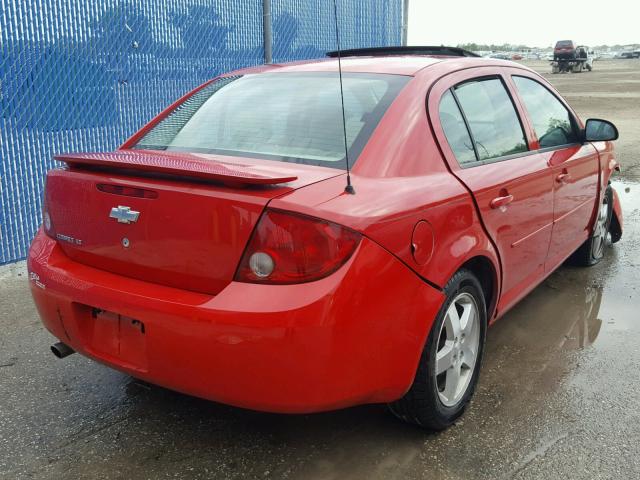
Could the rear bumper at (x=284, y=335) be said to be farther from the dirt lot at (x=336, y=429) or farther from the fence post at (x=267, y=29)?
the fence post at (x=267, y=29)

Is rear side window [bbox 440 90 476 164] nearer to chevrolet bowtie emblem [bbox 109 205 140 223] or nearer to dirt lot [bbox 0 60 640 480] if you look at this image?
dirt lot [bbox 0 60 640 480]

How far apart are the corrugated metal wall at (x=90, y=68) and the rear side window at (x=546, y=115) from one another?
3902 mm

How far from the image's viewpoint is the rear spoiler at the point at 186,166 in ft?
7.27

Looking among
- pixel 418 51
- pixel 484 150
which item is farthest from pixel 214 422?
pixel 418 51

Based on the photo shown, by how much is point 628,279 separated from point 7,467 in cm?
434

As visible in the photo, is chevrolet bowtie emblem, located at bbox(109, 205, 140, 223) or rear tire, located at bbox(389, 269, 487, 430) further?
rear tire, located at bbox(389, 269, 487, 430)

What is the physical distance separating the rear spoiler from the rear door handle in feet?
3.56

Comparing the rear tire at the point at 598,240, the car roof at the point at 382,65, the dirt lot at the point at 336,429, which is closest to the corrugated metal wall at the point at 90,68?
the dirt lot at the point at 336,429

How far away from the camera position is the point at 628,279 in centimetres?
487

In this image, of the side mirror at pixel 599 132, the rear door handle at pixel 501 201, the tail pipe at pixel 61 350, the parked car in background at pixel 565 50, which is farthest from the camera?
the parked car in background at pixel 565 50

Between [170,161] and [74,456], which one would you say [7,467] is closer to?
[74,456]

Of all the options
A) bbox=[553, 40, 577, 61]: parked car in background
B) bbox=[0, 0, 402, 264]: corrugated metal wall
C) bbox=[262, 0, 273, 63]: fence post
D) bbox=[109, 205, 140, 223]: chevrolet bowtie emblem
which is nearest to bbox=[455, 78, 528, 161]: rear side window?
bbox=[109, 205, 140, 223]: chevrolet bowtie emblem

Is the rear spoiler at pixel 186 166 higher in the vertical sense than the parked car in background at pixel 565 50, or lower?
lower

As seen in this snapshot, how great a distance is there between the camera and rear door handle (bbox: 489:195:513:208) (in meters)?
2.95
